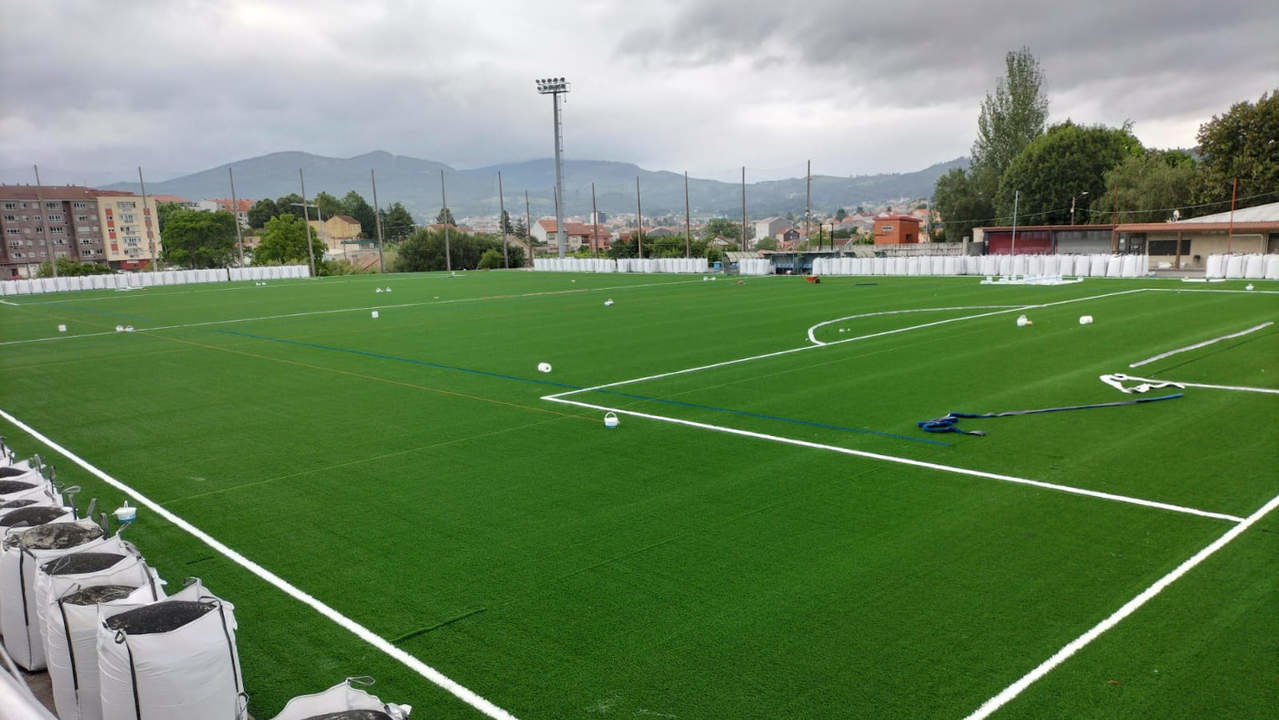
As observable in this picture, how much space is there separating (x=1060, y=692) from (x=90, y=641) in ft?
18.0

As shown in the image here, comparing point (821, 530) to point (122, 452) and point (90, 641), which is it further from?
point (122, 452)

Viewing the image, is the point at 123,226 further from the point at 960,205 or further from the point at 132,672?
the point at 132,672

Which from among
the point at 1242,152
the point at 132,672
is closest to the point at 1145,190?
the point at 1242,152

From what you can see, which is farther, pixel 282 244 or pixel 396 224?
pixel 396 224

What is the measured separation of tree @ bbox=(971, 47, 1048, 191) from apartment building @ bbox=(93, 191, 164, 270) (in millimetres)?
133704

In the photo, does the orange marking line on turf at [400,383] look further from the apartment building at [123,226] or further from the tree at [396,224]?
the apartment building at [123,226]

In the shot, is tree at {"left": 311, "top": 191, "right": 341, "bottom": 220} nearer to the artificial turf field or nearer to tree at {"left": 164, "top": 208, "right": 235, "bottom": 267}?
tree at {"left": 164, "top": 208, "right": 235, "bottom": 267}

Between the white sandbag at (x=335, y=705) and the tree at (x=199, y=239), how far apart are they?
9901cm

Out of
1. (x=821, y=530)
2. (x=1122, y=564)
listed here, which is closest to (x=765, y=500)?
(x=821, y=530)

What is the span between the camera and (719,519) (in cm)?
756

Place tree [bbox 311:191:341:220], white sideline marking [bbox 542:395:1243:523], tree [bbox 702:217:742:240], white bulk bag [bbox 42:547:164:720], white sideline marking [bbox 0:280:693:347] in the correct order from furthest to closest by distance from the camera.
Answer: tree [bbox 311:191:341:220] < tree [bbox 702:217:742:240] < white sideline marking [bbox 0:280:693:347] < white sideline marking [bbox 542:395:1243:523] < white bulk bag [bbox 42:547:164:720]

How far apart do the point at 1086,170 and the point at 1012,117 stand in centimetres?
1342

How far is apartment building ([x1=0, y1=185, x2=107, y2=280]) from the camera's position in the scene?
13562cm

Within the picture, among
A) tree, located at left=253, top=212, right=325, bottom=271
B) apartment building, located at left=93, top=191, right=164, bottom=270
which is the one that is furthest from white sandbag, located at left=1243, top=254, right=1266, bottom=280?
apartment building, located at left=93, top=191, right=164, bottom=270
